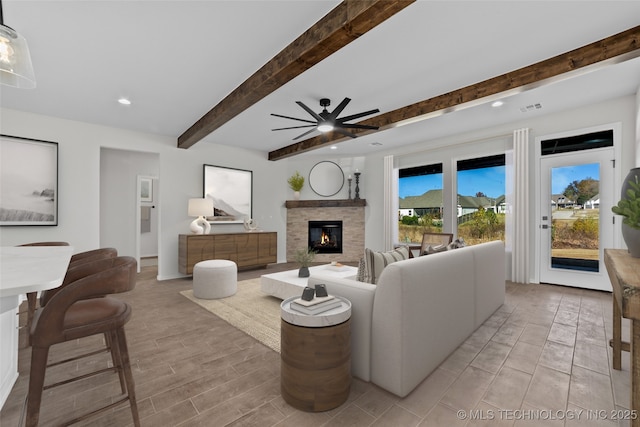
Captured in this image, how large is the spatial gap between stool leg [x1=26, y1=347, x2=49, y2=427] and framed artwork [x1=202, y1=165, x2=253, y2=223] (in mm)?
4468

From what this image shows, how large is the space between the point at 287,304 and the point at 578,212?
4655 millimetres

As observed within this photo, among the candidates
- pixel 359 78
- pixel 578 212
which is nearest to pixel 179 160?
pixel 359 78

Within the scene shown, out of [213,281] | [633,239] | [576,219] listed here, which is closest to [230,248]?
[213,281]

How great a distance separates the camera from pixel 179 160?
518 centimetres

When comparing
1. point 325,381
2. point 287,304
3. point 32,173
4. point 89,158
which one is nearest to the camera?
point 325,381

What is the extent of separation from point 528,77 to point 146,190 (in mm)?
7338

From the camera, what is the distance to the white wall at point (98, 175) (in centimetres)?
395

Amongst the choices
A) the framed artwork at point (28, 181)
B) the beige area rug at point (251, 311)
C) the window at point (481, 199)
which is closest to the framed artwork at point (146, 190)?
the framed artwork at point (28, 181)

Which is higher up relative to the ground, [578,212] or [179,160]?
[179,160]

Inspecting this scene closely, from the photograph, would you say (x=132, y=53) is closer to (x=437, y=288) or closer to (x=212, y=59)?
(x=212, y=59)

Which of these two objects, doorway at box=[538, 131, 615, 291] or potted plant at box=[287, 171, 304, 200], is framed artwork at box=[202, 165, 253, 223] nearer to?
potted plant at box=[287, 171, 304, 200]

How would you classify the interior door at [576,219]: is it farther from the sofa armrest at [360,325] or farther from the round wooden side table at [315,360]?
the round wooden side table at [315,360]

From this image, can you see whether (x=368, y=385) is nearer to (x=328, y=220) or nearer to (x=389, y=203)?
(x=389, y=203)

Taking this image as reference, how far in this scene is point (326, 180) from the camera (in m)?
6.84
